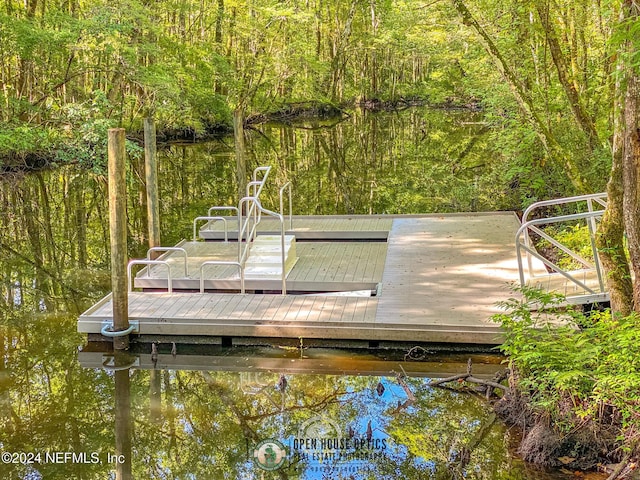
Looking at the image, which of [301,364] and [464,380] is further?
[301,364]

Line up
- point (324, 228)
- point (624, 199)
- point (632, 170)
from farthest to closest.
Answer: point (324, 228) → point (624, 199) → point (632, 170)

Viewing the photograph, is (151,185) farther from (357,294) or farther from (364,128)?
(364,128)

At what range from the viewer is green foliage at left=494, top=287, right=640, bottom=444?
4977 millimetres

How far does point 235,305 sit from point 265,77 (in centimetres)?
2868

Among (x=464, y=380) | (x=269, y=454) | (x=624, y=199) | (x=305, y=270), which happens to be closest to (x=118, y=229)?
(x=305, y=270)

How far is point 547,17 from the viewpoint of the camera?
10.9m

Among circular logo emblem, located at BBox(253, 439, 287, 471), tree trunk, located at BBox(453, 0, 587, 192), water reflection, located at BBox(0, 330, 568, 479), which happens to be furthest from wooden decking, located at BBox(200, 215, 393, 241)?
circular logo emblem, located at BBox(253, 439, 287, 471)

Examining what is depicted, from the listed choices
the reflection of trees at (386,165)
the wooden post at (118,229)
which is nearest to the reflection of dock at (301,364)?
the wooden post at (118,229)

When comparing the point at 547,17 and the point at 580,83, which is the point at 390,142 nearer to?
→ the point at 580,83

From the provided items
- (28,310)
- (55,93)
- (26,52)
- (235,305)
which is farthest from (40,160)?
(235,305)

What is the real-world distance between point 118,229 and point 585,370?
517 cm

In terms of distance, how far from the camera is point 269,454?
5.74m

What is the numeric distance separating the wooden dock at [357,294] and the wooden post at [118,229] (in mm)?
254

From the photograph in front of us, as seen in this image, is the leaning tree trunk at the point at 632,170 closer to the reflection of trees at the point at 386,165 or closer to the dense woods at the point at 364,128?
the dense woods at the point at 364,128
